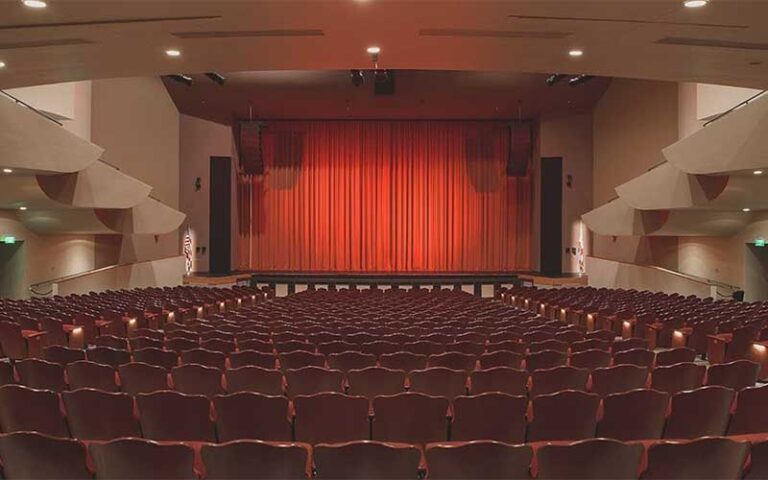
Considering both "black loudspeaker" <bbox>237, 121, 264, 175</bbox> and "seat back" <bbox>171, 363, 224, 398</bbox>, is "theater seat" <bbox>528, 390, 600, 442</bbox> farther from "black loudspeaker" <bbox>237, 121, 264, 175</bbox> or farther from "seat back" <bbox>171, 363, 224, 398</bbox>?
"black loudspeaker" <bbox>237, 121, 264, 175</bbox>

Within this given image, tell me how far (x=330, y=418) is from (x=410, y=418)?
0.52 meters

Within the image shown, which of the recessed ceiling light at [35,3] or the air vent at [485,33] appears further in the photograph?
the air vent at [485,33]

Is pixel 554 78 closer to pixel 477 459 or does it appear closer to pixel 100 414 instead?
pixel 100 414

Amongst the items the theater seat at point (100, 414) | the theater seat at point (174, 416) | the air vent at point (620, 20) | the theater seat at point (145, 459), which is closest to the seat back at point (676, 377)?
the theater seat at point (174, 416)

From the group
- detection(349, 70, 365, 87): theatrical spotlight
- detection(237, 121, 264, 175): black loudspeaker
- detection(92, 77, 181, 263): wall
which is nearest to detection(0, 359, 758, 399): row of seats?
detection(349, 70, 365, 87): theatrical spotlight

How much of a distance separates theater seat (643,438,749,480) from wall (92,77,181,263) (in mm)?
18406

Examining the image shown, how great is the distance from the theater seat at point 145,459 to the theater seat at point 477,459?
1.15 metres

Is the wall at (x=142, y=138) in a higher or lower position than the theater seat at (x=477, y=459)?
higher

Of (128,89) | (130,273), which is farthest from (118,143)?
(130,273)

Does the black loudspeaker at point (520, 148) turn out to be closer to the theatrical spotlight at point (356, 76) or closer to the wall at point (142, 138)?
the theatrical spotlight at point (356, 76)

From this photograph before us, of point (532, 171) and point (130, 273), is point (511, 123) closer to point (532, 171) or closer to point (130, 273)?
point (532, 171)

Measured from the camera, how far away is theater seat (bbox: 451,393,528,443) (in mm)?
4227

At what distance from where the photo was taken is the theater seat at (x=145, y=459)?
3.08m

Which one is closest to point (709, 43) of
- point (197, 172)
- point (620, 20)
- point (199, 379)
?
point (620, 20)
